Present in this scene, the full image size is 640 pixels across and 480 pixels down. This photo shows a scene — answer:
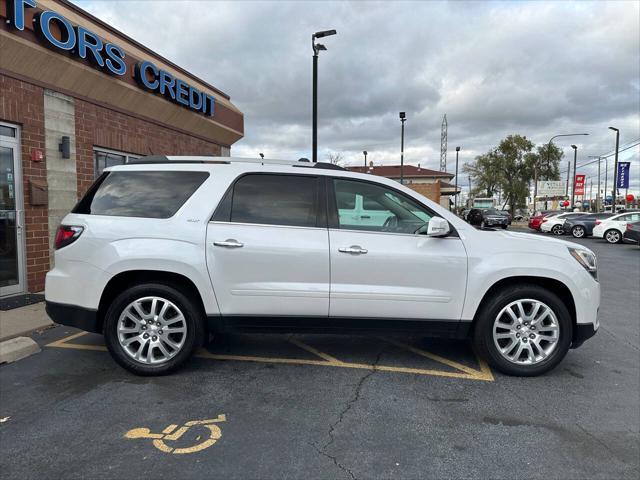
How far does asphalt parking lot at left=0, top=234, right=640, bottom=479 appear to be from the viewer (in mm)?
2773

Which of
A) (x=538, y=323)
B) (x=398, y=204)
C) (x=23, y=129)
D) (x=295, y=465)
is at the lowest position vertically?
(x=295, y=465)

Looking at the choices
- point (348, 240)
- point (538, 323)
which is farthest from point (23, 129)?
point (538, 323)

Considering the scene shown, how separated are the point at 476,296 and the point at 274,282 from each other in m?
1.77

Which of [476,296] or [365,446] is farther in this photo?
[476,296]

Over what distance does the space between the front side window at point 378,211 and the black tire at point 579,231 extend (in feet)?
79.3

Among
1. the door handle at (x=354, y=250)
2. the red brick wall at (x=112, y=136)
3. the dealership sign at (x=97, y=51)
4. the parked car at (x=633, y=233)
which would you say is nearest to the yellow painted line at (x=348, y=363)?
the door handle at (x=354, y=250)

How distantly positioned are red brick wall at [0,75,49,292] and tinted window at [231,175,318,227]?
16.2 feet

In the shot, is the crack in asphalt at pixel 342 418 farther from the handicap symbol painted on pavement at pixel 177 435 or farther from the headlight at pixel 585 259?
the headlight at pixel 585 259

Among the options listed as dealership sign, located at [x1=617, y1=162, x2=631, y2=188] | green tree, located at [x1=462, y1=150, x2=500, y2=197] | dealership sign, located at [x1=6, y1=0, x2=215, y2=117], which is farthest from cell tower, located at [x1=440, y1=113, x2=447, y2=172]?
dealership sign, located at [x1=6, y1=0, x2=215, y2=117]

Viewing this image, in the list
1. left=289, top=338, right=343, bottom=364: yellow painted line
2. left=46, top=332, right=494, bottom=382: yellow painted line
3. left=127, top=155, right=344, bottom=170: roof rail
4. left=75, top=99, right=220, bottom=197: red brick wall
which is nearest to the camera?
left=46, top=332, right=494, bottom=382: yellow painted line

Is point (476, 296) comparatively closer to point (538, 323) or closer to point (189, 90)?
point (538, 323)

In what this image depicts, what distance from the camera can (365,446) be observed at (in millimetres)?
2975

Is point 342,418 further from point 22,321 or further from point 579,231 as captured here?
point 579,231

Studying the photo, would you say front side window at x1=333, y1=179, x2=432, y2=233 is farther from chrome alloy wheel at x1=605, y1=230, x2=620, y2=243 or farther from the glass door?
chrome alloy wheel at x1=605, y1=230, x2=620, y2=243
